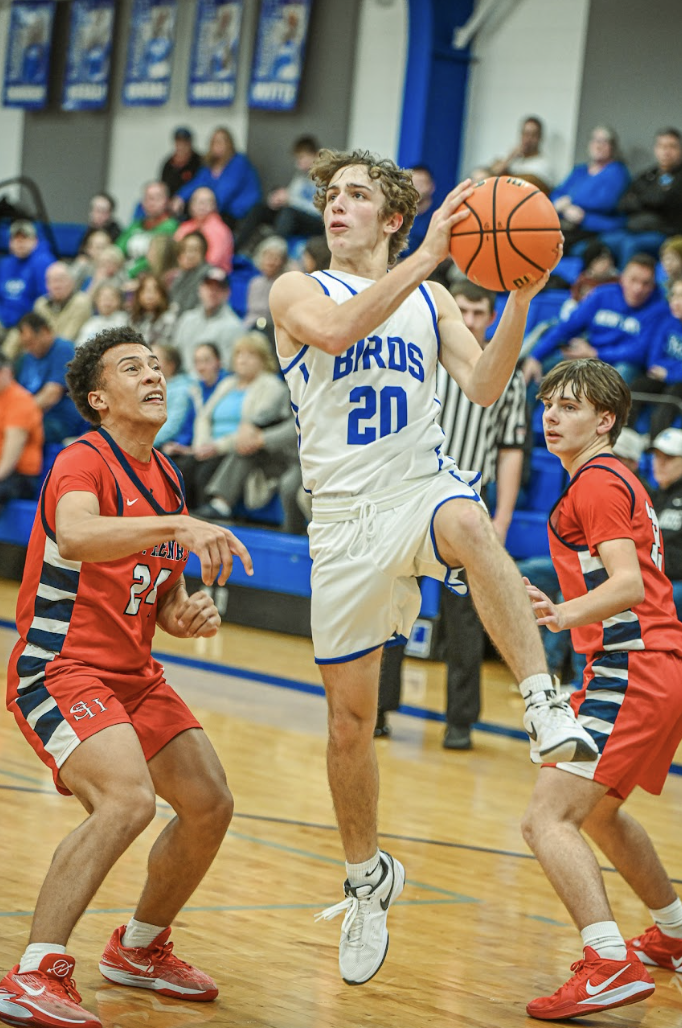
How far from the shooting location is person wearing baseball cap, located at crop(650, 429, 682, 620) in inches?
329

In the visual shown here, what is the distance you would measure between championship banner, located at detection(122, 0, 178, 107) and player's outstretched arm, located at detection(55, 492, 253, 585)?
47.0 feet

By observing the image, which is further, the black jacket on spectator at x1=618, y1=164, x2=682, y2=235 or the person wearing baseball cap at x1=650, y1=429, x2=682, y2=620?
the black jacket on spectator at x1=618, y1=164, x2=682, y2=235

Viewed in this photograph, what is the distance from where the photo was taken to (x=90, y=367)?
13.3ft

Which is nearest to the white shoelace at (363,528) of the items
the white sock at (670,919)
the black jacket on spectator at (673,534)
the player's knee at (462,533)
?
the player's knee at (462,533)

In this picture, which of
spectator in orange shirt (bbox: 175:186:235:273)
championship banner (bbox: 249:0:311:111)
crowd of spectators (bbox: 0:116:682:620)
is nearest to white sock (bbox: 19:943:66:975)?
crowd of spectators (bbox: 0:116:682:620)

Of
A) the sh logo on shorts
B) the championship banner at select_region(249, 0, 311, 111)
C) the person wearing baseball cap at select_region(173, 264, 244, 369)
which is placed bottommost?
the sh logo on shorts

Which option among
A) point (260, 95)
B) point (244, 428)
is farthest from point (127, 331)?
point (260, 95)

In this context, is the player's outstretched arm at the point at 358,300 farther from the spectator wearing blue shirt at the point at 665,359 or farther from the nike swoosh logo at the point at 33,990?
the spectator wearing blue shirt at the point at 665,359

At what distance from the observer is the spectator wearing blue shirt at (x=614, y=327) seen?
1028 cm

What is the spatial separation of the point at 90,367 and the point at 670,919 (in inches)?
91.9

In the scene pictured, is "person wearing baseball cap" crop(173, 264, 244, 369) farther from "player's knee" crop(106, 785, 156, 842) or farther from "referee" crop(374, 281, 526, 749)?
"player's knee" crop(106, 785, 156, 842)

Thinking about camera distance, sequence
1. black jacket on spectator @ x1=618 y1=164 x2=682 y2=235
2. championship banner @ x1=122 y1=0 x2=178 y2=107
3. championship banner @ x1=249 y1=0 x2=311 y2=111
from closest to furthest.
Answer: black jacket on spectator @ x1=618 y1=164 x2=682 y2=235, championship banner @ x1=249 y1=0 x2=311 y2=111, championship banner @ x1=122 y1=0 x2=178 y2=107

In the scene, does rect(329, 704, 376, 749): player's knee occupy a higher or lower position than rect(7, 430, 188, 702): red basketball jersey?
lower

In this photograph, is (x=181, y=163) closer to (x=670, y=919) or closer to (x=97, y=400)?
(x=97, y=400)
